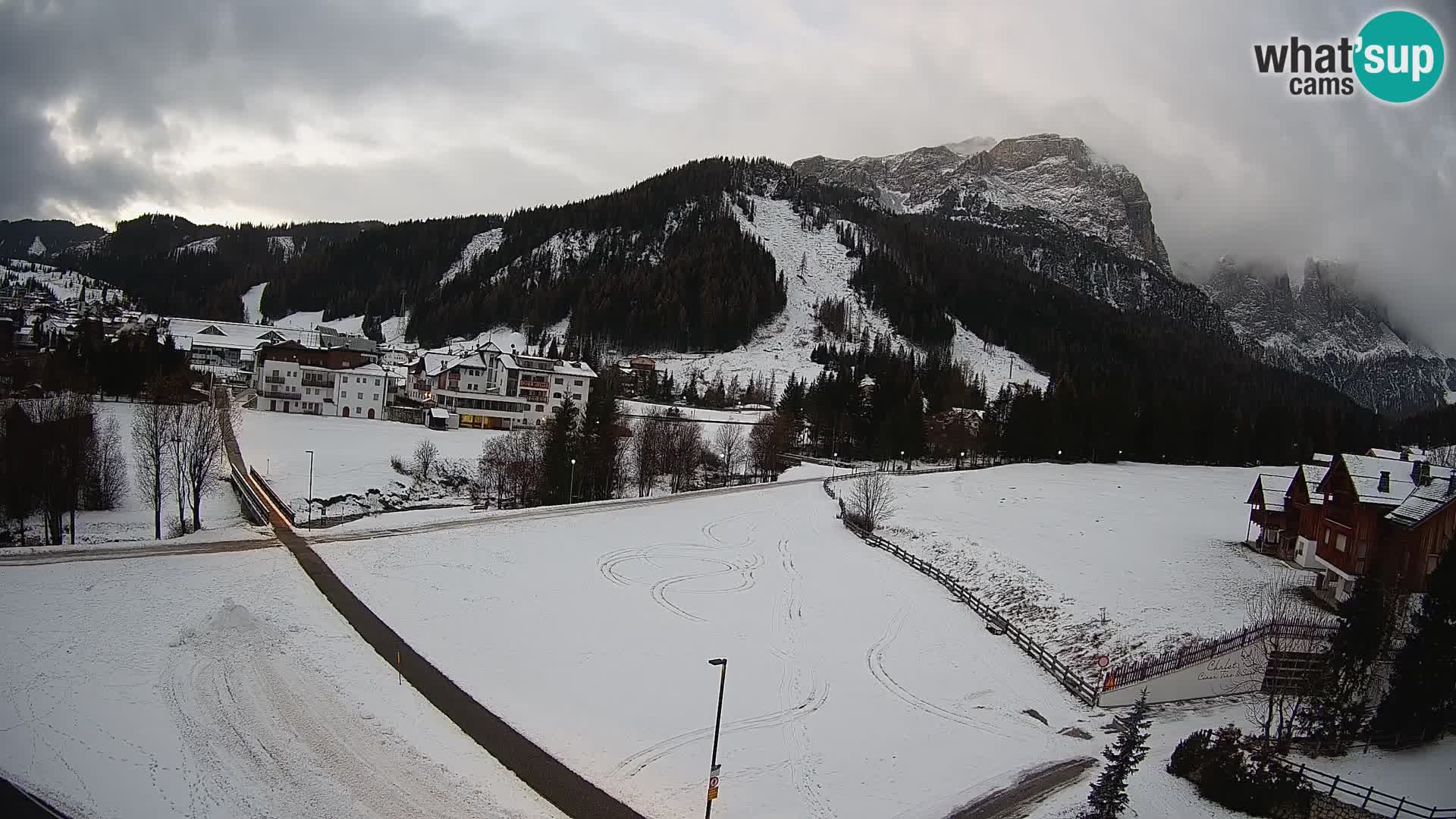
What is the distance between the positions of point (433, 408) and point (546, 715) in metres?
72.8

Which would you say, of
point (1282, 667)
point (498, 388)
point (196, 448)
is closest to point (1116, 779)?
point (1282, 667)

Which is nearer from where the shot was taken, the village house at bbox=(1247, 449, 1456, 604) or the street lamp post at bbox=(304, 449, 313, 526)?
the village house at bbox=(1247, 449, 1456, 604)

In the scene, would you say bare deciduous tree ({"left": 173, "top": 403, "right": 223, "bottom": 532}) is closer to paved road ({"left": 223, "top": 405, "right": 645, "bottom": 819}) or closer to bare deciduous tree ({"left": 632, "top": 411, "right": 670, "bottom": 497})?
paved road ({"left": 223, "top": 405, "right": 645, "bottom": 819})

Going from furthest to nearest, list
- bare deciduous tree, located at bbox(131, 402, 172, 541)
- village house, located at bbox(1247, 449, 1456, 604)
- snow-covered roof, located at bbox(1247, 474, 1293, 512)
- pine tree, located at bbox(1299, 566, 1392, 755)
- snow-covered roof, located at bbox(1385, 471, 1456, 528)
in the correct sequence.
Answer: snow-covered roof, located at bbox(1247, 474, 1293, 512), bare deciduous tree, located at bbox(131, 402, 172, 541), village house, located at bbox(1247, 449, 1456, 604), snow-covered roof, located at bbox(1385, 471, 1456, 528), pine tree, located at bbox(1299, 566, 1392, 755)

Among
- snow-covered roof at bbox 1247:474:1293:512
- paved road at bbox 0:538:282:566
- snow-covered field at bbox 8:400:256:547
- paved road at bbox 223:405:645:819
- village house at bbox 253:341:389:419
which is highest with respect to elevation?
village house at bbox 253:341:389:419

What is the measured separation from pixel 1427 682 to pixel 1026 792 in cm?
1216

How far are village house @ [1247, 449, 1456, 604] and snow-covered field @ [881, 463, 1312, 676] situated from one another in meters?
2.58

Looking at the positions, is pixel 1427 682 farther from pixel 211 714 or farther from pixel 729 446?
pixel 729 446

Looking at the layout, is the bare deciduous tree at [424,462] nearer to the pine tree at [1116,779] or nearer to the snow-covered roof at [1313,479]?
the pine tree at [1116,779]

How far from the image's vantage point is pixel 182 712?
2084cm

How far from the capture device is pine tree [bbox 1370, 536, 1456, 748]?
2131 cm

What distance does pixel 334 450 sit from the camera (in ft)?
220

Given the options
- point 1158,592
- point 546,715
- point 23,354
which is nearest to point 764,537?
point 1158,592

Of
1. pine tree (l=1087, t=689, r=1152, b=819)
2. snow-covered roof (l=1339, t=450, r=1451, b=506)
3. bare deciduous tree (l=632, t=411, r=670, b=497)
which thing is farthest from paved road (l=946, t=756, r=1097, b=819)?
bare deciduous tree (l=632, t=411, r=670, b=497)
